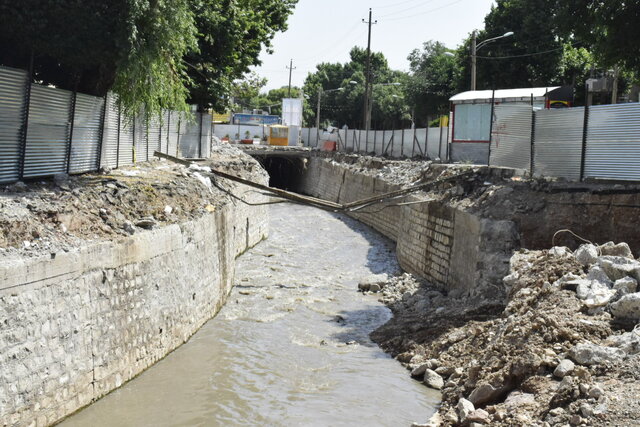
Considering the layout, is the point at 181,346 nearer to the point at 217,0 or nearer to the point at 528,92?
the point at 217,0

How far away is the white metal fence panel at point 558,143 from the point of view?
15.3m

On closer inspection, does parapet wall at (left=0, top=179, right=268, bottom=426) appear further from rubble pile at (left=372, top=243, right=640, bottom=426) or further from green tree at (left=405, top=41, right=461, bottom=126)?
green tree at (left=405, top=41, right=461, bottom=126)

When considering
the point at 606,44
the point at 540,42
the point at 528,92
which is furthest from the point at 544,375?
the point at 540,42

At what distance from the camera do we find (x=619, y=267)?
31.8 ft

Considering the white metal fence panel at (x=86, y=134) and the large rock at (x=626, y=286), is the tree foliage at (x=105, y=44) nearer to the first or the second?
the white metal fence panel at (x=86, y=134)

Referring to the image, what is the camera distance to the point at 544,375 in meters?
8.30

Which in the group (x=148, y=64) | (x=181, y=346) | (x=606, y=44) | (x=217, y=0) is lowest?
(x=181, y=346)

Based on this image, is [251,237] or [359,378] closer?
[359,378]

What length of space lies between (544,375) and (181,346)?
748 centimetres

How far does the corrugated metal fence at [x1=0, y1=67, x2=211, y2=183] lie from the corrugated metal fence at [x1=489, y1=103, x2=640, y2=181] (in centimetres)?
888

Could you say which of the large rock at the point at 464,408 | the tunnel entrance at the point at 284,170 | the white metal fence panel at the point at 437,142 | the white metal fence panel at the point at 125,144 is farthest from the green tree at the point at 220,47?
the tunnel entrance at the point at 284,170

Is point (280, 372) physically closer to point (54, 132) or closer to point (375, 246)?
point (54, 132)

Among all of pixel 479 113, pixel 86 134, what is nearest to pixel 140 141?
pixel 86 134

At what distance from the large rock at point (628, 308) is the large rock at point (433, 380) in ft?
10.5
